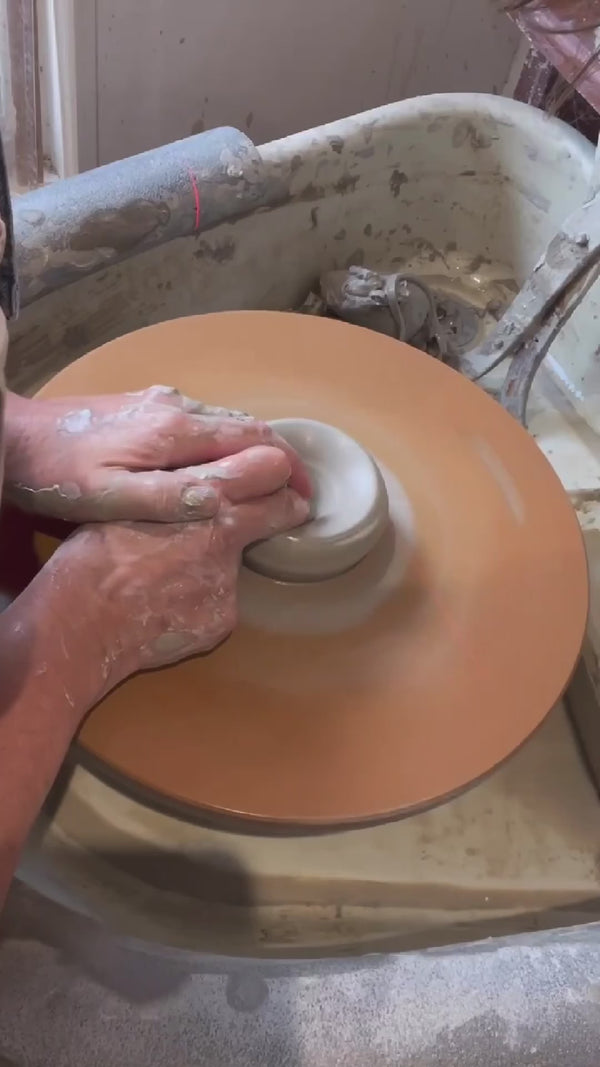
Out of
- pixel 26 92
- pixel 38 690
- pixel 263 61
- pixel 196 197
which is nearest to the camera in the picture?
pixel 38 690

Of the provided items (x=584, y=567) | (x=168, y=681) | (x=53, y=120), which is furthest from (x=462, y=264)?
(x=168, y=681)

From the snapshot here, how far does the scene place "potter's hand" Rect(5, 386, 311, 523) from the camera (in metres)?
0.83

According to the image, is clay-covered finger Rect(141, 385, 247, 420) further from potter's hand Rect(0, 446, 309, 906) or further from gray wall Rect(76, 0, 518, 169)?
gray wall Rect(76, 0, 518, 169)

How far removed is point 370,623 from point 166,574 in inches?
9.1

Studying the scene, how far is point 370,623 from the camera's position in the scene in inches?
37.9

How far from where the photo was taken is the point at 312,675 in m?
0.92

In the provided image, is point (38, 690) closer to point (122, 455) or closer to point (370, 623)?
point (122, 455)

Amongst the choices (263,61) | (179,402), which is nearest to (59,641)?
(179,402)

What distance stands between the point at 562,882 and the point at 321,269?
109 centimetres

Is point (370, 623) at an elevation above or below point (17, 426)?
below

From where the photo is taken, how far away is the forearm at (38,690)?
734 millimetres

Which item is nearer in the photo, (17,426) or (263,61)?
(17,426)

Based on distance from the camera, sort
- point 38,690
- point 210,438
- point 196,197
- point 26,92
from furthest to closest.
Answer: point 26,92
point 196,197
point 210,438
point 38,690

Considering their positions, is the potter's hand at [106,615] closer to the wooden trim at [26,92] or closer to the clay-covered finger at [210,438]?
the clay-covered finger at [210,438]
